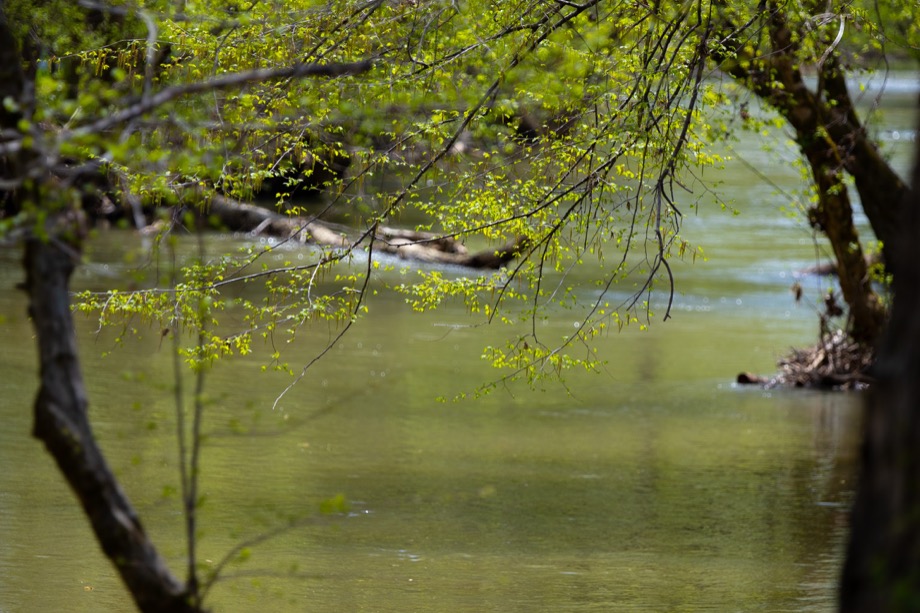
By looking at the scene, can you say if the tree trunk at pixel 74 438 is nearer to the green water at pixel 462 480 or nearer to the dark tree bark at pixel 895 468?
the green water at pixel 462 480

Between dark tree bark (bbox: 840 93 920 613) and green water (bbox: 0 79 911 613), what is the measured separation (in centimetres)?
233

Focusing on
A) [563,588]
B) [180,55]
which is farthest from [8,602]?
[180,55]

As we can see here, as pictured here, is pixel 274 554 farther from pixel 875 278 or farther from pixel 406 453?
pixel 875 278

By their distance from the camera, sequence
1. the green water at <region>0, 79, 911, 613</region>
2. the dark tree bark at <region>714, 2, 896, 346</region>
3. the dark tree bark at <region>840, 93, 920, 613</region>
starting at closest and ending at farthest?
the dark tree bark at <region>840, 93, 920, 613</region> → the green water at <region>0, 79, 911, 613</region> → the dark tree bark at <region>714, 2, 896, 346</region>

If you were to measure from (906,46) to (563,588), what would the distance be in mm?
5056

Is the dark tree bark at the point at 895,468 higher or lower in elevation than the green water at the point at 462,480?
A: higher

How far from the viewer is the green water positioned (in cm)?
879

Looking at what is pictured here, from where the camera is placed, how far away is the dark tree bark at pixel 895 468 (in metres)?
3.01

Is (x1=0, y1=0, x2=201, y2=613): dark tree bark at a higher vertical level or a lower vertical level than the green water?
higher

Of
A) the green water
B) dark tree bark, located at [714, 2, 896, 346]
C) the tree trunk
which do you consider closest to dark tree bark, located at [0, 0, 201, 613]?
the tree trunk

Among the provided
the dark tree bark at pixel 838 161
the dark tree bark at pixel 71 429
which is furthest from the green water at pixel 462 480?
the dark tree bark at pixel 838 161

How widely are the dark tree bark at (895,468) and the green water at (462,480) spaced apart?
7.64ft

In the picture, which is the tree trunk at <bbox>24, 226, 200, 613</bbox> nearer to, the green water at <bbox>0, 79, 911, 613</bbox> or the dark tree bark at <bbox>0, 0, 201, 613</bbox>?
the dark tree bark at <bbox>0, 0, 201, 613</bbox>

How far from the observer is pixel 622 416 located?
47.4ft
